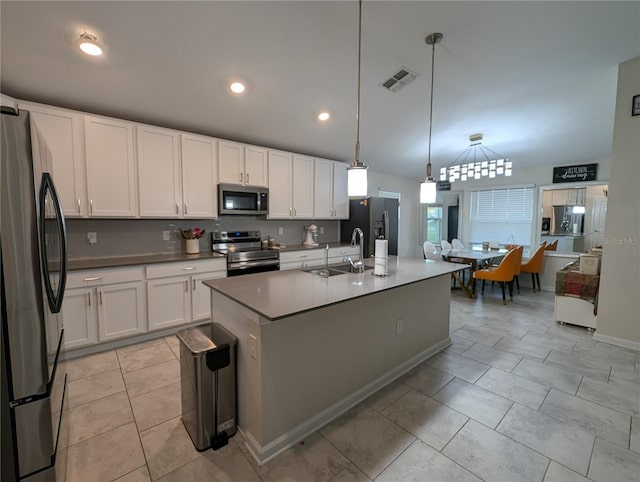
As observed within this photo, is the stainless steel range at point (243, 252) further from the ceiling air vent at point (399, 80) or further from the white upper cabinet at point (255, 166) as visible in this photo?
the ceiling air vent at point (399, 80)

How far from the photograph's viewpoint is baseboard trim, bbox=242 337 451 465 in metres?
1.63

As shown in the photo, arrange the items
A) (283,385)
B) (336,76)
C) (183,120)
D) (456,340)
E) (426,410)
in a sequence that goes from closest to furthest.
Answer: (283,385), (426,410), (336,76), (456,340), (183,120)

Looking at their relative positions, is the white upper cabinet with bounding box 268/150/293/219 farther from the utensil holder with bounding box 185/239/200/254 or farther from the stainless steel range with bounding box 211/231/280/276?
the utensil holder with bounding box 185/239/200/254

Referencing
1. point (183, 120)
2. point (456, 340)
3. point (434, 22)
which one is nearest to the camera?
point (434, 22)

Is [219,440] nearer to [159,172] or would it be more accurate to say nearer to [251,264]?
[251,264]

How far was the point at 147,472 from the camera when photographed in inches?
60.7

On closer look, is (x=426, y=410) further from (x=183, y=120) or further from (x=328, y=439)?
(x=183, y=120)

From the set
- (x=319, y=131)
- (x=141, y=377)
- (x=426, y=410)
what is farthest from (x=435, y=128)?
(x=141, y=377)

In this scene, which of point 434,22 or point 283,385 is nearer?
point 283,385

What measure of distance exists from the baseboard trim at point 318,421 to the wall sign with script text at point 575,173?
16.3 ft

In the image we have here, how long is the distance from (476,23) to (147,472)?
3781 mm

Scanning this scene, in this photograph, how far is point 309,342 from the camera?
5.90 feet

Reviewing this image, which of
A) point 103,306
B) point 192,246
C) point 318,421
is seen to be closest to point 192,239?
point 192,246

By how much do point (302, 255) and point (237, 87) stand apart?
2347mm
